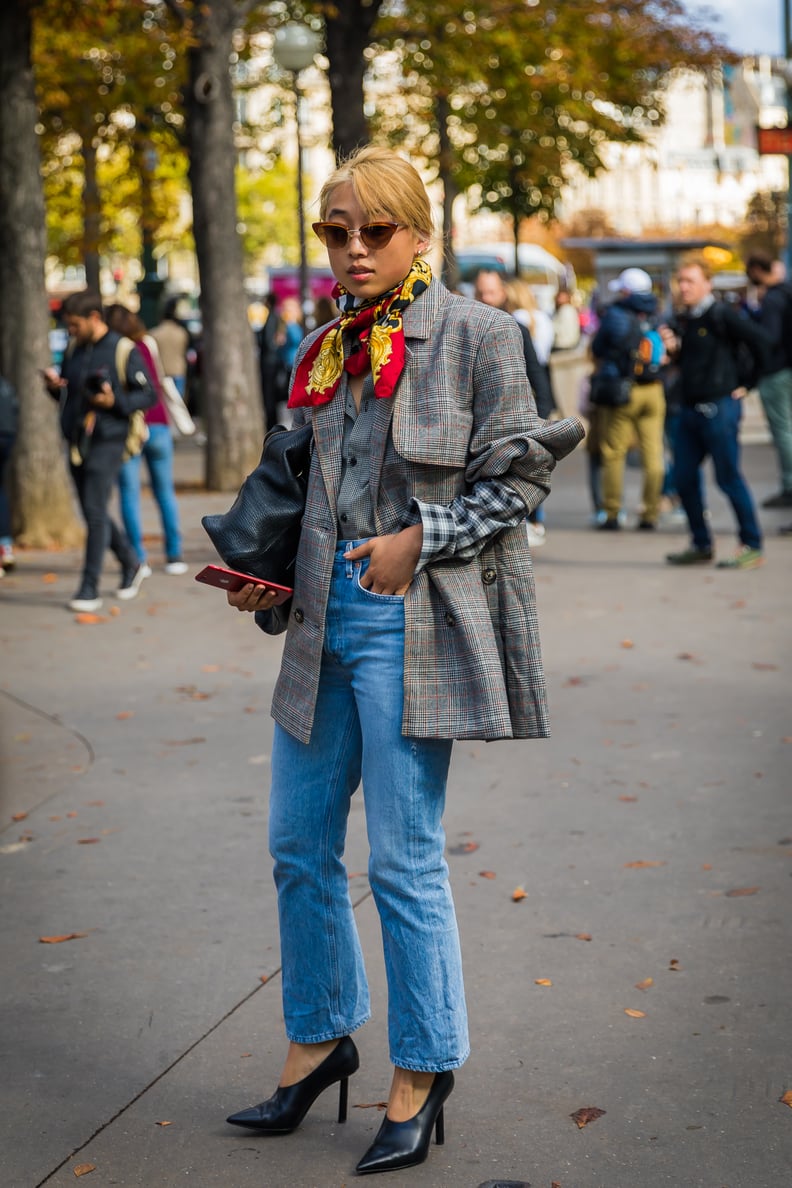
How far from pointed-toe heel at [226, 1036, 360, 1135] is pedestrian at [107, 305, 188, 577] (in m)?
7.59

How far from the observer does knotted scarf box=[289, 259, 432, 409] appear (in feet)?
11.0

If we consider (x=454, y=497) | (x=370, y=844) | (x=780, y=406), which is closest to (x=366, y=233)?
(x=454, y=497)

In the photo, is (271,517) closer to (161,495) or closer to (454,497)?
(454,497)

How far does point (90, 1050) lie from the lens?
13.4 ft

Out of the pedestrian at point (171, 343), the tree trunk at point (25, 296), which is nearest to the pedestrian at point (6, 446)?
the tree trunk at point (25, 296)

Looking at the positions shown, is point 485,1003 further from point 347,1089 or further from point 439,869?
point 439,869

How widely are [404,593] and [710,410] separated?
26.9ft

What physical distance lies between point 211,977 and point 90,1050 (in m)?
0.51

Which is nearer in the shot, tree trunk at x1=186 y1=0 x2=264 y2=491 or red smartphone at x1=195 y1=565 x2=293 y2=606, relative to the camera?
red smartphone at x1=195 y1=565 x2=293 y2=606

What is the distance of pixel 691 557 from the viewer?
37.8 feet

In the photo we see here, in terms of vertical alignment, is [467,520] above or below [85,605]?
above

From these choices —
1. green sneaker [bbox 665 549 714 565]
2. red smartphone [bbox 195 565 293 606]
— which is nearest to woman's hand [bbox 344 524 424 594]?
red smartphone [bbox 195 565 293 606]

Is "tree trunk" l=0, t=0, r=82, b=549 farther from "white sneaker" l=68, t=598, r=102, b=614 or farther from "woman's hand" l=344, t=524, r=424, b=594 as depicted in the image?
"woman's hand" l=344, t=524, r=424, b=594

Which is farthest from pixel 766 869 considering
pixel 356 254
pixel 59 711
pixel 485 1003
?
pixel 59 711
